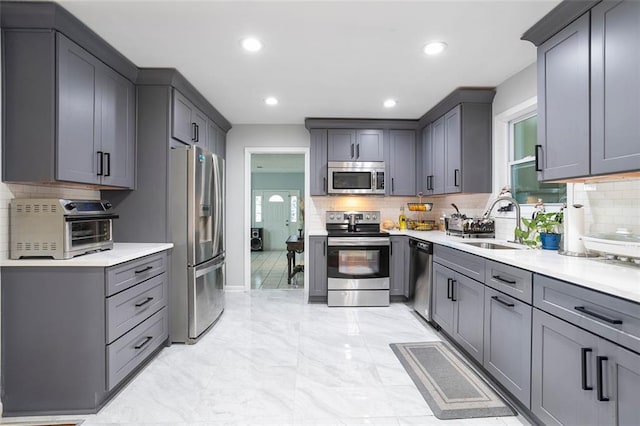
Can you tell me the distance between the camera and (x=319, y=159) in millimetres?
4324

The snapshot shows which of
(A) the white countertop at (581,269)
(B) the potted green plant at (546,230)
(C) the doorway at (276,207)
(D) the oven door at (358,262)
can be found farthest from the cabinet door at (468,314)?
(C) the doorway at (276,207)

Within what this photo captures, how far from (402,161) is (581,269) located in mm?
3002

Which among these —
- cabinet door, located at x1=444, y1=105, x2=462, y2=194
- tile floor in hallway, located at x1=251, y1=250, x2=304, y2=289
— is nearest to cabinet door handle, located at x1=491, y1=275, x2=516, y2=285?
cabinet door, located at x1=444, y1=105, x2=462, y2=194

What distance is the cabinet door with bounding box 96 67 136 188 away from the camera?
2.36m

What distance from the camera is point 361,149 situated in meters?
4.35

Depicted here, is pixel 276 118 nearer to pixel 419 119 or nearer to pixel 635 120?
pixel 419 119

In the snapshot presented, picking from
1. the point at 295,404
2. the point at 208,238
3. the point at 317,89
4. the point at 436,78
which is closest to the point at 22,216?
the point at 208,238

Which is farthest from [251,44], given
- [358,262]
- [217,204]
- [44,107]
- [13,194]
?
[358,262]

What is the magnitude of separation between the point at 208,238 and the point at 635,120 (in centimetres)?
311

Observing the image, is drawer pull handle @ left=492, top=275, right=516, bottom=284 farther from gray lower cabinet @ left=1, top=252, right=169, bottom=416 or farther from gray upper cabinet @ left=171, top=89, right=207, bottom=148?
gray upper cabinet @ left=171, top=89, right=207, bottom=148

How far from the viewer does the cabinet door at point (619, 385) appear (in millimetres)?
1206

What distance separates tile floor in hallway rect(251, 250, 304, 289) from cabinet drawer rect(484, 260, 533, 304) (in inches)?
130

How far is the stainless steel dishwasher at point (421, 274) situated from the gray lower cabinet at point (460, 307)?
106 mm

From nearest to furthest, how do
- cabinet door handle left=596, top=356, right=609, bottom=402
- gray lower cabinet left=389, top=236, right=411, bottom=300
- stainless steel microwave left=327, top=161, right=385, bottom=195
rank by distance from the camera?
cabinet door handle left=596, top=356, right=609, bottom=402 → gray lower cabinet left=389, top=236, right=411, bottom=300 → stainless steel microwave left=327, top=161, right=385, bottom=195
